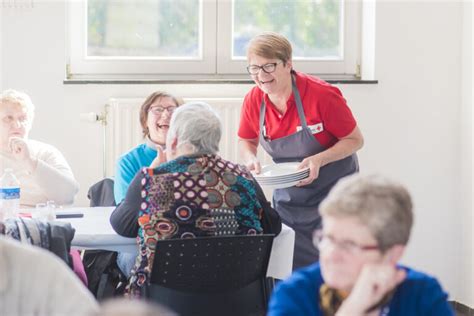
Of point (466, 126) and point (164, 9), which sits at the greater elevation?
point (164, 9)

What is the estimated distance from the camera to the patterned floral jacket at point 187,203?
2748 mm

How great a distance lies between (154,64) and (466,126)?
1779 millimetres

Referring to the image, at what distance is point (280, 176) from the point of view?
11.3ft

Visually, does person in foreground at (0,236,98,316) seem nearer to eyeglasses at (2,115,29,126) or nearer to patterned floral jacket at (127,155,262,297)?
patterned floral jacket at (127,155,262,297)

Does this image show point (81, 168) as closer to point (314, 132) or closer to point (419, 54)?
point (314, 132)

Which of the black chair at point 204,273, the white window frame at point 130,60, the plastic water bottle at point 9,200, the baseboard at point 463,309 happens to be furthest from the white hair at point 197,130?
the baseboard at point 463,309

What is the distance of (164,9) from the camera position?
4.84m

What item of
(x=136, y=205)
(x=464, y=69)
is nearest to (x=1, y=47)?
(x=136, y=205)

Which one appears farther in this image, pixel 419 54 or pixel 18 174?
pixel 419 54

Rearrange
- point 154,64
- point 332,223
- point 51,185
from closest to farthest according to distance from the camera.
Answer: point 332,223 → point 51,185 → point 154,64

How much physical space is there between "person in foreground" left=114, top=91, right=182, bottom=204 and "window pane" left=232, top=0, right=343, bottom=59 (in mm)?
1173

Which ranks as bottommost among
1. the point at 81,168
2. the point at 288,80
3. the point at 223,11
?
→ the point at 81,168

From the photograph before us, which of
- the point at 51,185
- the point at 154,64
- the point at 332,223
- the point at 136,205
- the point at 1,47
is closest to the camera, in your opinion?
the point at 332,223

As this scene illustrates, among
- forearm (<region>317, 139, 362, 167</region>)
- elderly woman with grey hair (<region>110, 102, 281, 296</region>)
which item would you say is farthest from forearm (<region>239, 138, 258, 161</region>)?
elderly woman with grey hair (<region>110, 102, 281, 296</region>)
